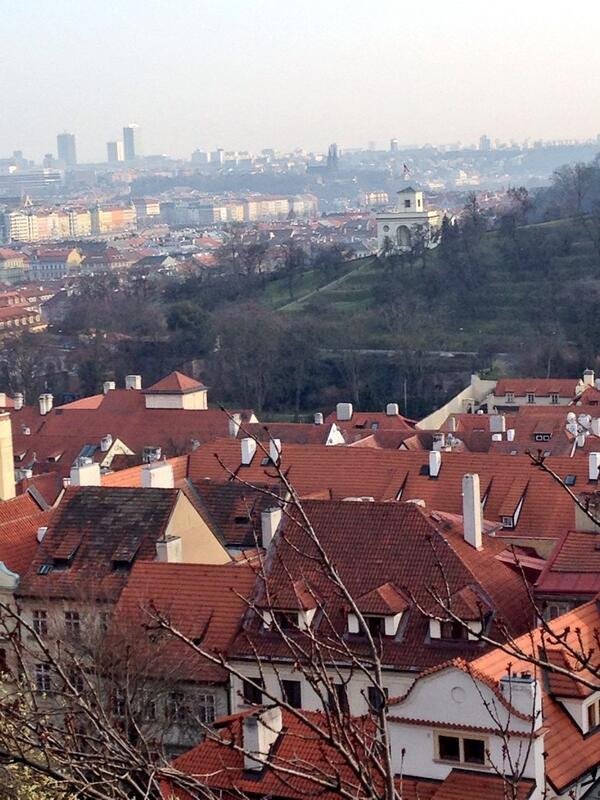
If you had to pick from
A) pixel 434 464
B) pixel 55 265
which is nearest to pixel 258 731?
pixel 434 464

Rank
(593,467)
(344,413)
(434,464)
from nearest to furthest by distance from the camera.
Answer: (593,467)
(434,464)
(344,413)

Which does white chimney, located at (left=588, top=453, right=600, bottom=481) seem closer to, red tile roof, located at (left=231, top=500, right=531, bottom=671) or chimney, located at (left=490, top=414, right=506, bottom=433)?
red tile roof, located at (left=231, top=500, right=531, bottom=671)

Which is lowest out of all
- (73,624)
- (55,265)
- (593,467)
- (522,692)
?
(55,265)

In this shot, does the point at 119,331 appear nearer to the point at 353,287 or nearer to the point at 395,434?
the point at 353,287

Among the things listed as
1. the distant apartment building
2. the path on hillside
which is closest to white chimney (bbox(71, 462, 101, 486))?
the path on hillside

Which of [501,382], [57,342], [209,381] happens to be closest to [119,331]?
[57,342]

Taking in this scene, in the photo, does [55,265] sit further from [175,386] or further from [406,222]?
[175,386]
